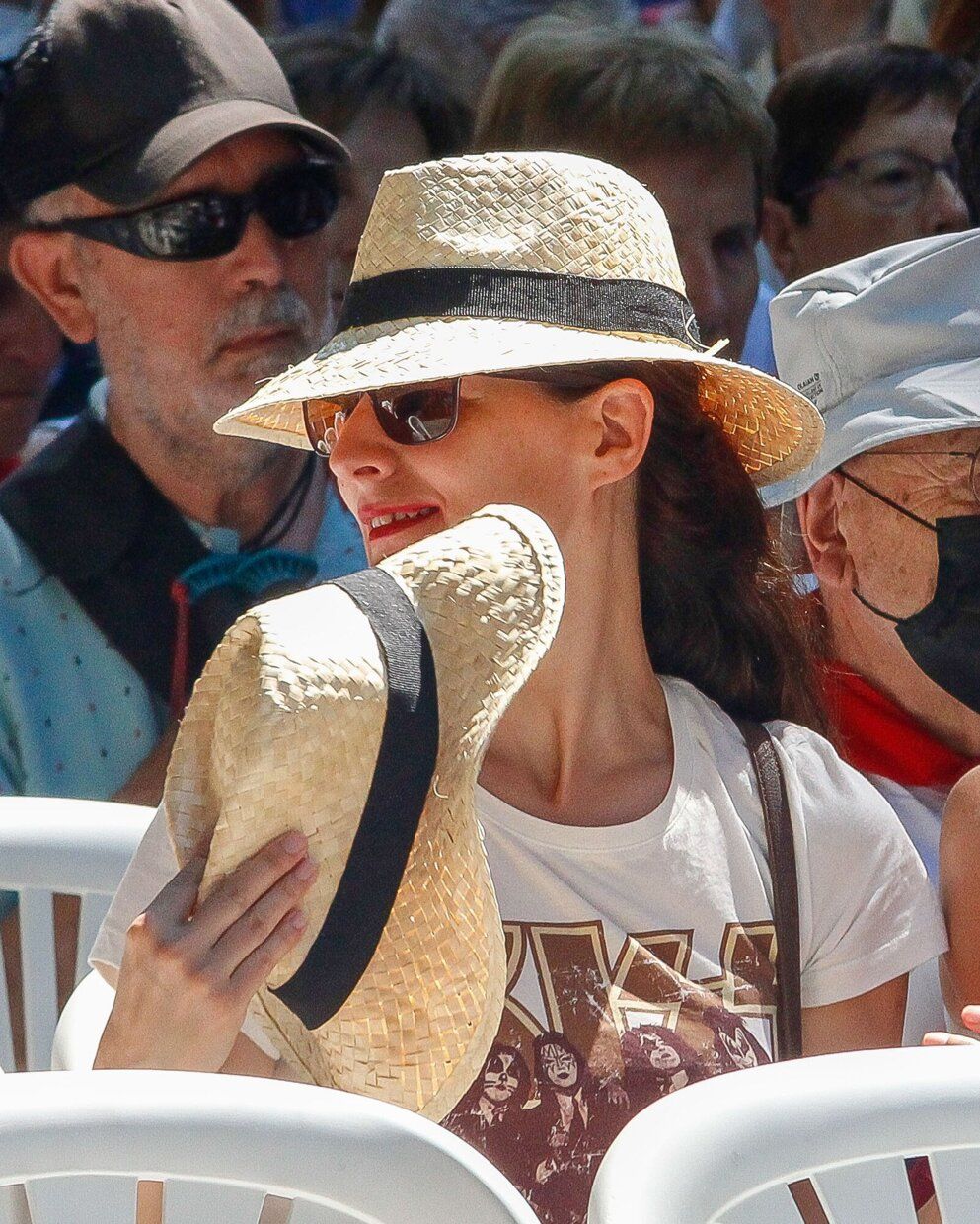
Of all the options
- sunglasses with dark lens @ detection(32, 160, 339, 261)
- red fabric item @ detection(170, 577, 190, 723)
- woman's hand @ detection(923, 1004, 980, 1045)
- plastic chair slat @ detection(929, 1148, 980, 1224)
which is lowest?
red fabric item @ detection(170, 577, 190, 723)

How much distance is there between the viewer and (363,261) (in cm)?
185

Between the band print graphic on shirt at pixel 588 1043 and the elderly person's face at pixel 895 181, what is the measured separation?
2.12m

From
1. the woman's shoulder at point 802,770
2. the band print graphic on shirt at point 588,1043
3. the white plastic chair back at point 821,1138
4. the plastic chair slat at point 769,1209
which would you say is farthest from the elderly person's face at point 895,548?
the plastic chair slat at point 769,1209

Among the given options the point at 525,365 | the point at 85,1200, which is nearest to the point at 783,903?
the point at 525,365

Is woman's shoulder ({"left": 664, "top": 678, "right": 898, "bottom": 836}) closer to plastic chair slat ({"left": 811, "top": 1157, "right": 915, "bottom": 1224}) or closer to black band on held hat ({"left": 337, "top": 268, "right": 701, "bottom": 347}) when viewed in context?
black band on held hat ({"left": 337, "top": 268, "right": 701, "bottom": 347})

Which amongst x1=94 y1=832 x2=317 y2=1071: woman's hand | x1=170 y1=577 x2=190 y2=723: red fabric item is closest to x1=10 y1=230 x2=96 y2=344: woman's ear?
x1=170 y1=577 x2=190 y2=723: red fabric item

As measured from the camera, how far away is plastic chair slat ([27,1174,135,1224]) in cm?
116

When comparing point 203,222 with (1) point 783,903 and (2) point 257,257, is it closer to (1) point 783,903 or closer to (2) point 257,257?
(2) point 257,257

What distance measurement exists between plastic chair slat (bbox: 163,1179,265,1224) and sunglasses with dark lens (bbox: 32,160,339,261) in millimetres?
1788

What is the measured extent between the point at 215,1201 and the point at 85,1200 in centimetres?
8

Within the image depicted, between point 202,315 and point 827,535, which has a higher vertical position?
point 202,315

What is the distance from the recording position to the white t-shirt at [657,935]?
1.57 metres

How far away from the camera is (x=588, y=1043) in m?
1.60

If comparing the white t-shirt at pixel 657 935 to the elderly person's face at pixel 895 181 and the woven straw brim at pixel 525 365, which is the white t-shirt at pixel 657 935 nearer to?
the woven straw brim at pixel 525 365
